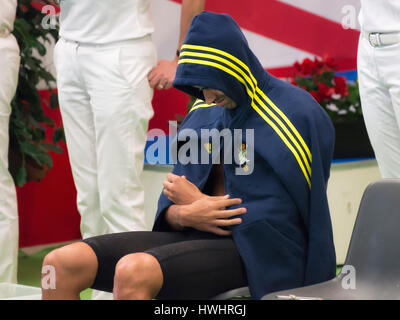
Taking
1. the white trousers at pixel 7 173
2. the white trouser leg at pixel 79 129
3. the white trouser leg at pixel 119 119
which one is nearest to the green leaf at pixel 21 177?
the white trousers at pixel 7 173

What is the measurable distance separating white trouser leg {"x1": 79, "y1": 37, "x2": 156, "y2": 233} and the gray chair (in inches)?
44.0

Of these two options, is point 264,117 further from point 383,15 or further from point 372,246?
point 383,15

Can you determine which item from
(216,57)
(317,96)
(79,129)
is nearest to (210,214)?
(216,57)

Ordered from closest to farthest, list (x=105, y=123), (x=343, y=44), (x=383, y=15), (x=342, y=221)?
(x=383, y=15) → (x=105, y=123) → (x=342, y=221) → (x=343, y=44)

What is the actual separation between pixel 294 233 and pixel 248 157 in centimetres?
23

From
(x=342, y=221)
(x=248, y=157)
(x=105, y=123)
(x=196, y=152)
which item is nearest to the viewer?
(x=248, y=157)

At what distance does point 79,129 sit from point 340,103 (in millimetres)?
1720

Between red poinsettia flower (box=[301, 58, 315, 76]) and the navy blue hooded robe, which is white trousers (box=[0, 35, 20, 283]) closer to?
the navy blue hooded robe

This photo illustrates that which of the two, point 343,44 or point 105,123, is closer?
point 105,123

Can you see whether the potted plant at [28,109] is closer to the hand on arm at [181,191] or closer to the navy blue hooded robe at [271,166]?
the hand on arm at [181,191]

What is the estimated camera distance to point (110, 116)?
2.81 meters

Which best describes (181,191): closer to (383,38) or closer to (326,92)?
(383,38)

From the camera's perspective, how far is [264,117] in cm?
206
